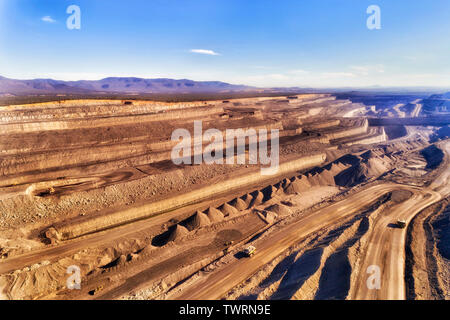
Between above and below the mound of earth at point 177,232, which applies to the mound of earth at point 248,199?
above

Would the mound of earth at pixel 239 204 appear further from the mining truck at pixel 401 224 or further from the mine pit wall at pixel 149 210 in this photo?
the mining truck at pixel 401 224

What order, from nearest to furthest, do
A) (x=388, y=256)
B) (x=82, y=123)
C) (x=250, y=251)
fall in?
(x=388, y=256) → (x=250, y=251) → (x=82, y=123)

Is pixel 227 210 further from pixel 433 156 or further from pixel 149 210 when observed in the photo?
pixel 433 156

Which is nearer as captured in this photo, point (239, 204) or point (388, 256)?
point (388, 256)

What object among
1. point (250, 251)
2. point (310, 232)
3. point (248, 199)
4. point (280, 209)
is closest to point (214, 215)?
point (248, 199)

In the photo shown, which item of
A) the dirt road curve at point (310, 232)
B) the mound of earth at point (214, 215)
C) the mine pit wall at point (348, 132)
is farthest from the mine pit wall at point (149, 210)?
the mine pit wall at point (348, 132)

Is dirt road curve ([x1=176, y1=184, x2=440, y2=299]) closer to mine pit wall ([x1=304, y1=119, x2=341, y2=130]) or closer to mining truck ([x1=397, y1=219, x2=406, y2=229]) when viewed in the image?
mining truck ([x1=397, y1=219, x2=406, y2=229])

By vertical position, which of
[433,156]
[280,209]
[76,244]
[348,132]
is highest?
[348,132]
